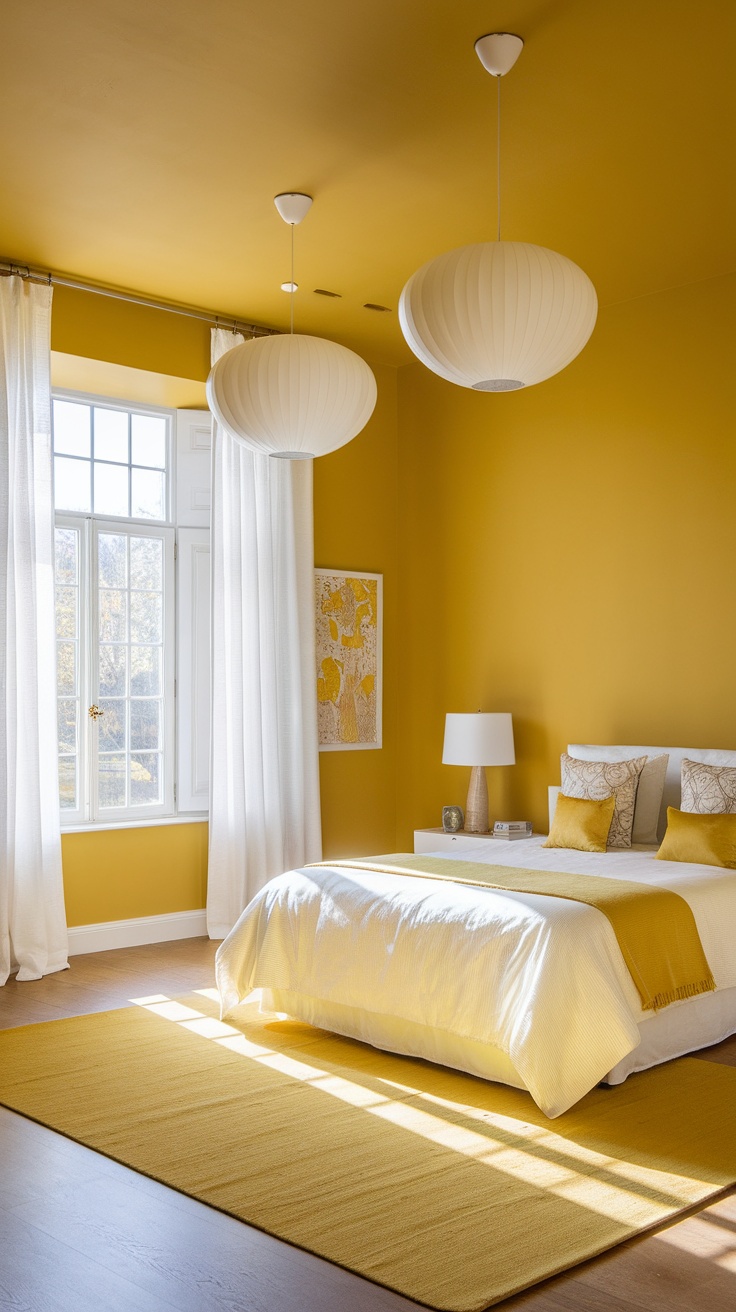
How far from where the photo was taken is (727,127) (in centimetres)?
Answer: 404

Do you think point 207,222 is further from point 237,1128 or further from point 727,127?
point 237,1128

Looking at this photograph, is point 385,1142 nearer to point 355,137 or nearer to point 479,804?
point 479,804

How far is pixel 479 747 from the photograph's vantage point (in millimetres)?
5945

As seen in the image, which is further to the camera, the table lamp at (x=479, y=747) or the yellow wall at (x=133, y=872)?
the table lamp at (x=479, y=747)

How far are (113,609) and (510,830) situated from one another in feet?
7.68

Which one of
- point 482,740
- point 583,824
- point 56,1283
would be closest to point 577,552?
point 482,740

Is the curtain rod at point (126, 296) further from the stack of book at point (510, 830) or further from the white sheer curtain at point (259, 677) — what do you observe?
the stack of book at point (510, 830)

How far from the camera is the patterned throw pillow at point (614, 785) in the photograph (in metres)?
5.09

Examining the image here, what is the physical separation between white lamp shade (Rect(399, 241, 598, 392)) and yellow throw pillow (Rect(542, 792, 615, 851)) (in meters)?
2.24

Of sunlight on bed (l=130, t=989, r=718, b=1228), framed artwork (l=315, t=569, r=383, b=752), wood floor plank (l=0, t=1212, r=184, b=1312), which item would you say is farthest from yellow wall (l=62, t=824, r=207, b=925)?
wood floor plank (l=0, t=1212, r=184, b=1312)

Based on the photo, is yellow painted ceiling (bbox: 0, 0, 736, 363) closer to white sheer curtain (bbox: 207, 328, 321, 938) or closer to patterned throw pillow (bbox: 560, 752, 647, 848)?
white sheer curtain (bbox: 207, 328, 321, 938)

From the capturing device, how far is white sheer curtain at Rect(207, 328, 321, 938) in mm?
6004

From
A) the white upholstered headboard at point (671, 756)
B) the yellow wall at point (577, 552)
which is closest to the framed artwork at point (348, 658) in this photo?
the yellow wall at point (577, 552)

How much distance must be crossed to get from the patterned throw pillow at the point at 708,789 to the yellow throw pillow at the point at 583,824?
33 centimetres
